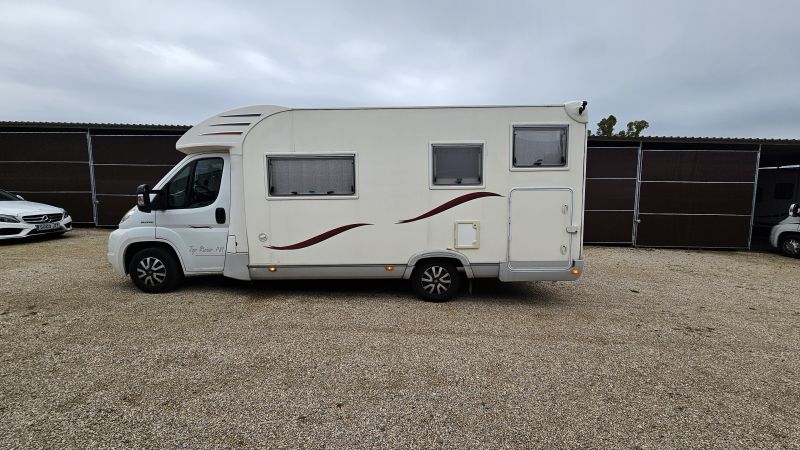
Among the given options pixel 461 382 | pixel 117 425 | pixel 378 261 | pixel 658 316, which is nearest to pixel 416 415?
pixel 461 382

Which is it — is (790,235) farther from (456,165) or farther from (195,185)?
(195,185)

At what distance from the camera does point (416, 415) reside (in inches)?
117

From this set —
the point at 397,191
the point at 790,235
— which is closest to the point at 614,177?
the point at 790,235

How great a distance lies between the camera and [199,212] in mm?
5652

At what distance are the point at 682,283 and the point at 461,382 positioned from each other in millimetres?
6171

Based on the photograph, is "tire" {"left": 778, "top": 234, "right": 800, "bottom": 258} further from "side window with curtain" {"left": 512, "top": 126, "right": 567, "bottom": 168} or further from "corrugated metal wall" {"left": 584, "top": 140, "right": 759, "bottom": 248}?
"side window with curtain" {"left": 512, "top": 126, "right": 567, "bottom": 168}

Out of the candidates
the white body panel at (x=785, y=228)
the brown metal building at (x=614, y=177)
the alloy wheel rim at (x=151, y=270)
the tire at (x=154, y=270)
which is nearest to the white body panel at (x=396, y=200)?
the tire at (x=154, y=270)

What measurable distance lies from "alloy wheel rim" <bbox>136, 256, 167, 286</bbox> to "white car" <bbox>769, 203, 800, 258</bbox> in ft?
48.6

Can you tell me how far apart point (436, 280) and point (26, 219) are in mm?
11165

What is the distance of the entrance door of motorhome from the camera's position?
17.4ft

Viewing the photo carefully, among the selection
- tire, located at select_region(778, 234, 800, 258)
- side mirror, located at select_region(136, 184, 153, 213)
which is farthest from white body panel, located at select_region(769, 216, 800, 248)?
side mirror, located at select_region(136, 184, 153, 213)

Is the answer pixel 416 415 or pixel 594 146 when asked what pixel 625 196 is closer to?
pixel 594 146

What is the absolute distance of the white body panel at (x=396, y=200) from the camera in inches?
209

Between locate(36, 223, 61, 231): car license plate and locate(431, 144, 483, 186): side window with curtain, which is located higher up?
locate(431, 144, 483, 186): side window with curtain
